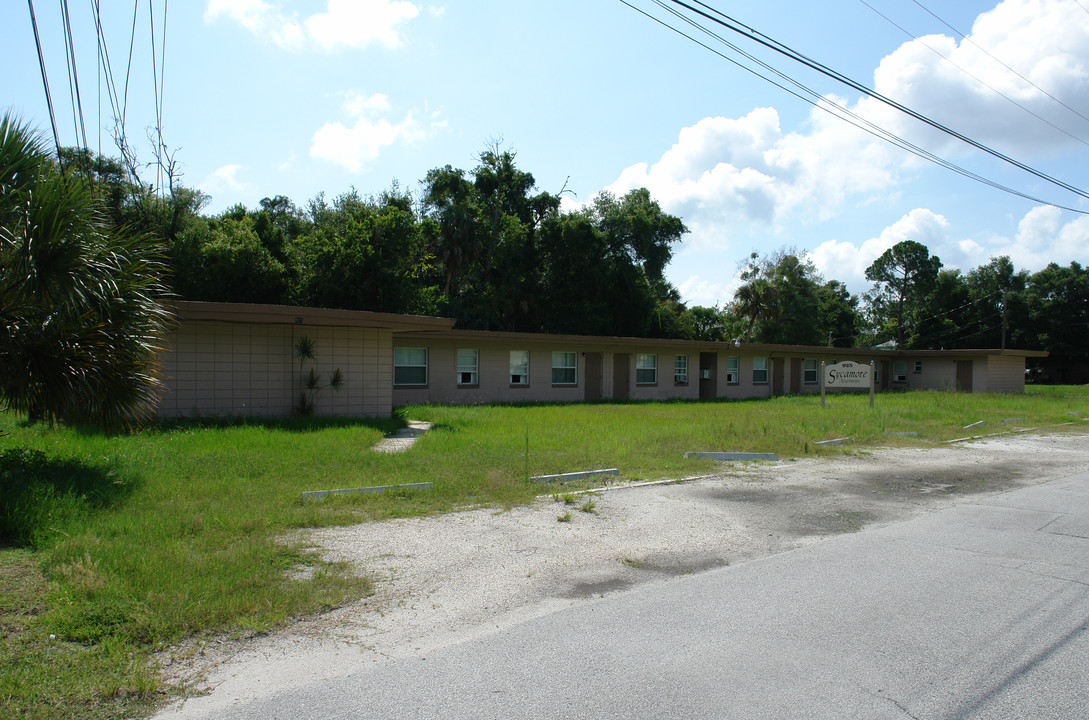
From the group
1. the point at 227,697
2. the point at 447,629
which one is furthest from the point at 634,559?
the point at 227,697

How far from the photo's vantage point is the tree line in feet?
89.0

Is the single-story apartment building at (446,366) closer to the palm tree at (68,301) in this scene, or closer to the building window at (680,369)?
the building window at (680,369)

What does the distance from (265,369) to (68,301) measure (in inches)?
346

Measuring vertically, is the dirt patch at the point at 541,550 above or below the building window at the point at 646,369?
below

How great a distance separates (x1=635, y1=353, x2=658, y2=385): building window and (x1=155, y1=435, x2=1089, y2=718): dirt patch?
16688mm

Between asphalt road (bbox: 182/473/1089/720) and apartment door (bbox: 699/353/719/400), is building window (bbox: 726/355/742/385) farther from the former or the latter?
asphalt road (bbox: 182/473/1089/720)

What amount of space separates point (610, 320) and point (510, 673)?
1339 inches

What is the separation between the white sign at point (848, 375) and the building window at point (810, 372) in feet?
48.8

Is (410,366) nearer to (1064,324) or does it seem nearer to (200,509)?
(200,509)

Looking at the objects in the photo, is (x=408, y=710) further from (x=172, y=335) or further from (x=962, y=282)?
(x=962, y=282)

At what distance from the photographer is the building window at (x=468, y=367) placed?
2356cm

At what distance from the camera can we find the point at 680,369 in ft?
101

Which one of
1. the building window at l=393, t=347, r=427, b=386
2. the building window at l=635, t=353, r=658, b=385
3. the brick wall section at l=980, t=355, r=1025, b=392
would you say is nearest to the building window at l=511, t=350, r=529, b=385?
the building window at l=393, t=347, r=427, b=386

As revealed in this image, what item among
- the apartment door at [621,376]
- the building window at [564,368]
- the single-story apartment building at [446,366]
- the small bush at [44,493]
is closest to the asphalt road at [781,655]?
the small bush at [44,493]
